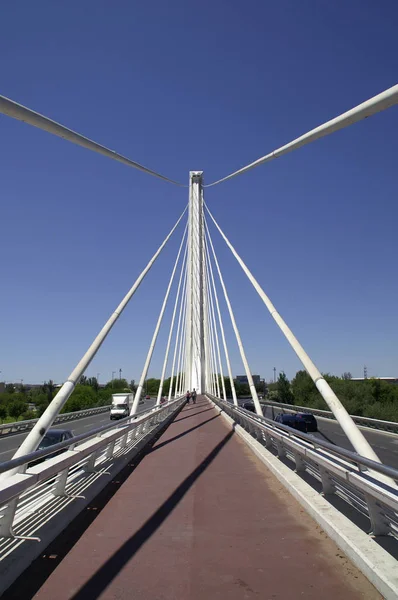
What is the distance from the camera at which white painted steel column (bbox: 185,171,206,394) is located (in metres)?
45.2

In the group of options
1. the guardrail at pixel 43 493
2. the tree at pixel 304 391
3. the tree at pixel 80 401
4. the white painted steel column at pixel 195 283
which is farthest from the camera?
the tree at pixel 80 401

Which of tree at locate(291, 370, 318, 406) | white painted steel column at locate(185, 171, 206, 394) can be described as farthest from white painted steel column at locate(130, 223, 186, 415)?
tree at locate(291, 370, 318, 406)

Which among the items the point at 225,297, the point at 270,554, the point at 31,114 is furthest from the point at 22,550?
the point at 225,297

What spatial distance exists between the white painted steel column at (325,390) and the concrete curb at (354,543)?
3.45 feet

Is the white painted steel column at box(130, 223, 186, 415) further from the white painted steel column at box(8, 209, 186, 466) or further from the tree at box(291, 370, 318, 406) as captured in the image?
the tree at box(291, 370, 318, 406)

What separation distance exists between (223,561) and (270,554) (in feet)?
1.59

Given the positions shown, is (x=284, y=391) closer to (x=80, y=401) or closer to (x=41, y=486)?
(x=80, y=401)

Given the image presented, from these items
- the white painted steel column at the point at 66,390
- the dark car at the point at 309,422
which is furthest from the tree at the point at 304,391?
the white painted steel column at the point at 66,390

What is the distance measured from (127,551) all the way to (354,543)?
83.9 inches

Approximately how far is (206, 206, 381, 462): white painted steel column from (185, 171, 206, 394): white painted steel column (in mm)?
29588

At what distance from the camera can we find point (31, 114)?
7223mm

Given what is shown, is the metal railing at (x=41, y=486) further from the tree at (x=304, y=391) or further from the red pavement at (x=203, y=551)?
the tree at (x=304, y=391)

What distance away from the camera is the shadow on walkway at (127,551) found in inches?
145

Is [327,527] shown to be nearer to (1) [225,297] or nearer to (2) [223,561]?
(2) [223,561]
